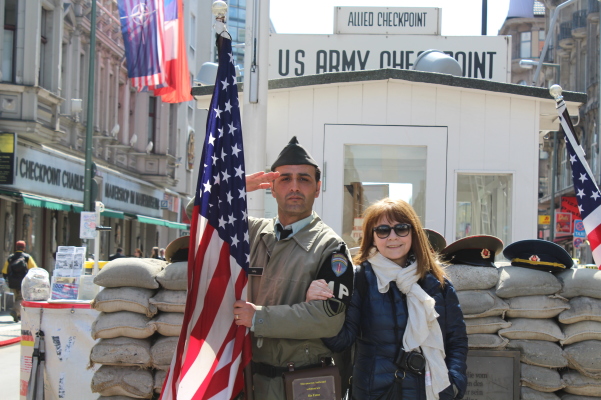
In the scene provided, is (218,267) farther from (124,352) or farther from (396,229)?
(124,352)

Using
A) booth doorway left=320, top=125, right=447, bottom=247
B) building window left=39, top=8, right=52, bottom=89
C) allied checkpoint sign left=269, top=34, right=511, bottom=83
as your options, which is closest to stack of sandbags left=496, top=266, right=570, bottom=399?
booth doorway left=320, top=125, right=447, bottom=247

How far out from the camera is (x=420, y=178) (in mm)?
7527

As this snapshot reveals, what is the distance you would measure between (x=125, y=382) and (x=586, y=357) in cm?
296

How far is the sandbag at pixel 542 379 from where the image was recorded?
193 inches

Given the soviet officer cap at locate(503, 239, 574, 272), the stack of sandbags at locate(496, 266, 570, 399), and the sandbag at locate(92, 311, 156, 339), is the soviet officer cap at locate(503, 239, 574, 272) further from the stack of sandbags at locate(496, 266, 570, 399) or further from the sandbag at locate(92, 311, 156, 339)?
the sandbag at locate(92, 311, 156, 339)

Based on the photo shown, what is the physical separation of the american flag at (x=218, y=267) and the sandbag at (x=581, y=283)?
2254 millimetres

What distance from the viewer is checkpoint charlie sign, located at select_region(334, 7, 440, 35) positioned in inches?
375

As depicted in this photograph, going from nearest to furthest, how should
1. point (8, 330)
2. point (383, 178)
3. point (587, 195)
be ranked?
point (587, 195) → point (383, 178) → point (8, 330)

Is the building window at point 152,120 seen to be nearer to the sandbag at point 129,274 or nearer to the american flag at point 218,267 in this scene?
the sandbag at point 129,274

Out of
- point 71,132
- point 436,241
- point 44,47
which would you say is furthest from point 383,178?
point 71,132

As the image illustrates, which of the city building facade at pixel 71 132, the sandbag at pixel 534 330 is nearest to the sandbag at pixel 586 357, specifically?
the sandbag at pixel 534 330

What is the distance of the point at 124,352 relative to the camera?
512cm

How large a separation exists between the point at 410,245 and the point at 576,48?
49.6 metres

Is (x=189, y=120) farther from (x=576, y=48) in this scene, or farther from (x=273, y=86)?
(x=273, y=86)
